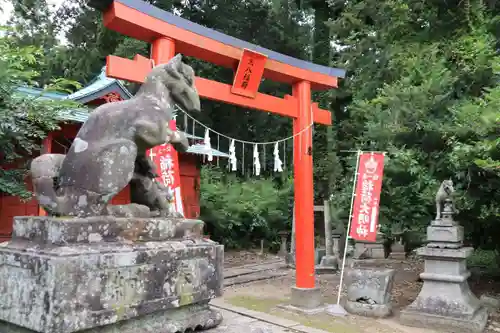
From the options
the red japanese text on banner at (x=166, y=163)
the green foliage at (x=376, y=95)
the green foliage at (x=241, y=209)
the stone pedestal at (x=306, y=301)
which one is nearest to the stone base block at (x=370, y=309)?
the stone pedestal at (x=306, y=301)

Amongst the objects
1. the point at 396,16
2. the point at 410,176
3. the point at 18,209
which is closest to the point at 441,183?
the point at 410,176

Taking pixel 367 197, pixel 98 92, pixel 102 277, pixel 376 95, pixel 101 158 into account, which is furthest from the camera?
pixel 376 95

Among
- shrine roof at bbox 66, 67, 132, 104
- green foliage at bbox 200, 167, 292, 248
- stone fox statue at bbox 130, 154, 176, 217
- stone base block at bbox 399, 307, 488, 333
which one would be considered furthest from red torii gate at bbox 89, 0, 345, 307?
green foliage at bbox 200, 167, 292, 248

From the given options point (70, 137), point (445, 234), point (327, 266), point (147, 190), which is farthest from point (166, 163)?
point (327, 266)

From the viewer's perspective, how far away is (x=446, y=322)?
21.5 feet

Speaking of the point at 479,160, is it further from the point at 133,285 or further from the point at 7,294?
the point at 7,294

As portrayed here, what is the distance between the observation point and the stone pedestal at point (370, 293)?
7.27 metres

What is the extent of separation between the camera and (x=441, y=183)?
726 cm

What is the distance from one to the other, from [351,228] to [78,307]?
6072 millimetres

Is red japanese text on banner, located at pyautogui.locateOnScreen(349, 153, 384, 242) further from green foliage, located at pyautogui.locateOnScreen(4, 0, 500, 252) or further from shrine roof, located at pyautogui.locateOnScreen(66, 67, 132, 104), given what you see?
shrine roof, located at pyautogui.locateOnScreen(66, 67, 132, 104)

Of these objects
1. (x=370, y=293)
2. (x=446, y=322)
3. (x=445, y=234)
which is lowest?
(x=446, y=322)

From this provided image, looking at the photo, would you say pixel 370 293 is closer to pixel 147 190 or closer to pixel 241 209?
pixel 147 190

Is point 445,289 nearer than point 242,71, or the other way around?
point 445,289

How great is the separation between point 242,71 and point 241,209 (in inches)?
366
